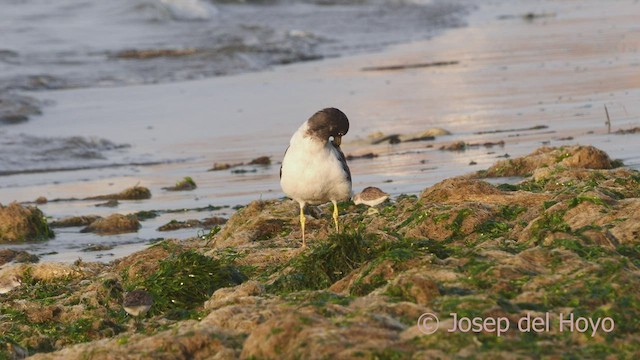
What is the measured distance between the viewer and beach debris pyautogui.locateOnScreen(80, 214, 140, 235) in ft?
37.0

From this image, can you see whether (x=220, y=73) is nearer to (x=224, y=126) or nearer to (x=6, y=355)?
(x=224, y=126)

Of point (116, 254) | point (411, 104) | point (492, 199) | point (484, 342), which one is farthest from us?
point (411, 104)

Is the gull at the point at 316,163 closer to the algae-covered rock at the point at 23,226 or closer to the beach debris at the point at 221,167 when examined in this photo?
the algae-covered rock at the point at 23,226

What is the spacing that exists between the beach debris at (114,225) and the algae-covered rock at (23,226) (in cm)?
42

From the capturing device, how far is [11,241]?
36.6 feet

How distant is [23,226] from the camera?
11164 millimetres

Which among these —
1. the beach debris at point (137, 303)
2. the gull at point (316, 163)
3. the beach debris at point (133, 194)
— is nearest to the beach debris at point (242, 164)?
the beach debris at point (133, 194)

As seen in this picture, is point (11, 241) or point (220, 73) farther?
point (220, 73)

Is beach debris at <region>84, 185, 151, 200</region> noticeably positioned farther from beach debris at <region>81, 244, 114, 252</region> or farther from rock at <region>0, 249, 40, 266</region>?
rock at <region>0, 249, 40, 266</region>

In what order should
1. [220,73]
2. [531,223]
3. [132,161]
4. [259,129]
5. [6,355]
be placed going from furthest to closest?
[220,73]
[259,129]
[132,161]
[531,223]
[6,355]

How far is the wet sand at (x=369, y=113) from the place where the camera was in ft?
42.8

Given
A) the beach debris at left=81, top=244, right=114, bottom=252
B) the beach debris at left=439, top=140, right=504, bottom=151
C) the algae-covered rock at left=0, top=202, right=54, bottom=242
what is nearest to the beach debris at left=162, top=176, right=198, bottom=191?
the algae-covered rock at left=0, top=202, right=54, bottom=242

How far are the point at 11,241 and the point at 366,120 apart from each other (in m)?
7.28

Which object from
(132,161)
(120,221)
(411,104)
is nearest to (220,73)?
(411,104)
